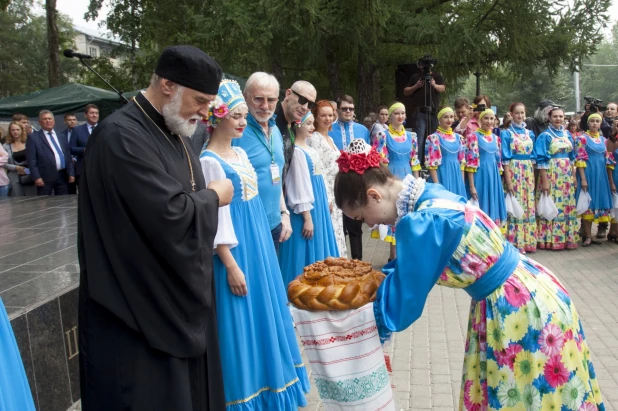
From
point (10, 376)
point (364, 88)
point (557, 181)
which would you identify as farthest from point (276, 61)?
point (10, 376)

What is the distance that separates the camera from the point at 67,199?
8469mm

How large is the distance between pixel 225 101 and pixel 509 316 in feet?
6.52

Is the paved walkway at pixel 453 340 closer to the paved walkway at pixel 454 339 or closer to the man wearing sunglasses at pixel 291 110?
the paved walkway at pixel 454 339

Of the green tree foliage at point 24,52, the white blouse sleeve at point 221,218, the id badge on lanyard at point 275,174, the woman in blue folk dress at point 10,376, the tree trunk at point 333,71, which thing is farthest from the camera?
the green tree foliage at point 24,52

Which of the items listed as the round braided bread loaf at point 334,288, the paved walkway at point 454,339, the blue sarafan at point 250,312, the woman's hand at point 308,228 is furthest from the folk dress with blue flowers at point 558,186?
the round braided bread loaf at point 334,288

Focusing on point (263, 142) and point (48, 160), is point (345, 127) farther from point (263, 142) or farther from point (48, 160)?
point (48, 160)

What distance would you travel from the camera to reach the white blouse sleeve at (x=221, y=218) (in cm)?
342

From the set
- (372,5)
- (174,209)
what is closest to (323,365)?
(174,209)

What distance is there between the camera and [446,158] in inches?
327

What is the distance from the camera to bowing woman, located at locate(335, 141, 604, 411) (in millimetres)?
2422

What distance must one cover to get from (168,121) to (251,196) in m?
1.22

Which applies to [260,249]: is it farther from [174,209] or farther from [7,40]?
[7,40]

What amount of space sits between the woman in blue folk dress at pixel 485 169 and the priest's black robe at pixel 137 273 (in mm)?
6567

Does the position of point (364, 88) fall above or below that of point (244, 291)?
above
